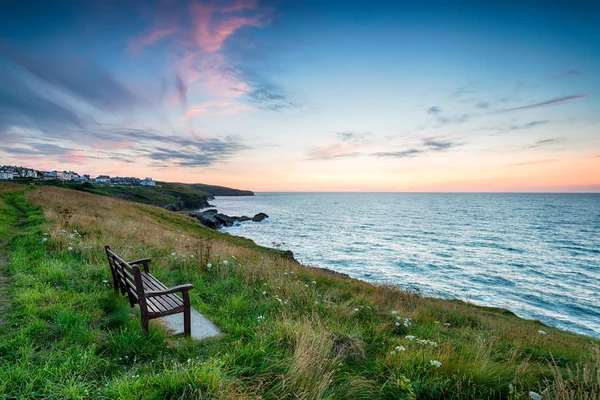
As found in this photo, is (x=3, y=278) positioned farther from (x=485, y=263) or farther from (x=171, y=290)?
(x=485, y=263)

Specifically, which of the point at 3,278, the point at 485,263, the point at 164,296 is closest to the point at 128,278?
the point at 164,296

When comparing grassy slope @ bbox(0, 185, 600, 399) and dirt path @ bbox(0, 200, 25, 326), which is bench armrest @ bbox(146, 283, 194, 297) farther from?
dirt path @ bbox(0, 200, 25, 326)

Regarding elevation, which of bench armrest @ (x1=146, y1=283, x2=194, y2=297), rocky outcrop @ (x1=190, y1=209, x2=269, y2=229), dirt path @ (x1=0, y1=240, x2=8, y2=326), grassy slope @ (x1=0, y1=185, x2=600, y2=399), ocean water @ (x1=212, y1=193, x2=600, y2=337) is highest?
bench armrest @ (x1=146, y1=283, x2=194, y2=297)

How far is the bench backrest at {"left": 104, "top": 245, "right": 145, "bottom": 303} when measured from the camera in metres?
4.81

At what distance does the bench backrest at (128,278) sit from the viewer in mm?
4809

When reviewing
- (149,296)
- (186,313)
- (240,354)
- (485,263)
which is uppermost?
(149,296)

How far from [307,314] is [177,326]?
2.85m

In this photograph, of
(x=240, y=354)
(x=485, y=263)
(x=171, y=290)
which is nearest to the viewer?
(x=240, y=354)

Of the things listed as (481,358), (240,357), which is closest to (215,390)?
(240,357)

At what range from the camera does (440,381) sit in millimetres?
4047

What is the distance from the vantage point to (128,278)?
18.7ft

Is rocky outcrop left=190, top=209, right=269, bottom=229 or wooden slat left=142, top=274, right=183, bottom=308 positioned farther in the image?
rocky outcrop left=190, top=209, right=269, bottom=229

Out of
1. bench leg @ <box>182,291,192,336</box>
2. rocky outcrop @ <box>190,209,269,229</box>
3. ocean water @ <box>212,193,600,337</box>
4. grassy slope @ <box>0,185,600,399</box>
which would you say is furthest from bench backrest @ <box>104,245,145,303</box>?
rocky outcrop @ <box>190,209,269,229</box>

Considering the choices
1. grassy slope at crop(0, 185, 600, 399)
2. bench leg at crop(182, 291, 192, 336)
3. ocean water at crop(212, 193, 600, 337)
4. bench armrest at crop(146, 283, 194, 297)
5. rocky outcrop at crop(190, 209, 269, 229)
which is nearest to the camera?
grassy slope at crop(0, 185, 600, 399)
